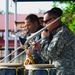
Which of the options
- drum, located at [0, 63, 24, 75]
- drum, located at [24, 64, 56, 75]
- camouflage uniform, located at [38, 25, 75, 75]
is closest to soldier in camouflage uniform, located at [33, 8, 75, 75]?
camouflage uniform, located at [38, 25, 75, 75]

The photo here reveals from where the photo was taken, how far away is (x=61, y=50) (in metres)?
5.06

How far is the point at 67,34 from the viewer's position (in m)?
5.11

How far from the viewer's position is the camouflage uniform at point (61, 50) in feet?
16.5

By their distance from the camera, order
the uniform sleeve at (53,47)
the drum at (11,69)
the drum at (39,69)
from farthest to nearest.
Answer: the drum at (11,69) → the drum at (39,69) → the uniform sleeve at (53,47)

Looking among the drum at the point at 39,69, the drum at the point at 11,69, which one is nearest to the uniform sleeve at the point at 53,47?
the drum at the point at 39,69

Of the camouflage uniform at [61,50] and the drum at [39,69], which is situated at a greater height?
the camouflage uniform at [61,50]

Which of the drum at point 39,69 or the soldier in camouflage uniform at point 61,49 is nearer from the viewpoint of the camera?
the soldier in camouflage uniform at point 61,49

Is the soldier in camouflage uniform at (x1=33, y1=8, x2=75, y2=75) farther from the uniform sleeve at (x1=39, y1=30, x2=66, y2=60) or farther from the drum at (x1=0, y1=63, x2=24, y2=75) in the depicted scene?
the drum at (x1=0, y1=63, x2=24, y2=75)

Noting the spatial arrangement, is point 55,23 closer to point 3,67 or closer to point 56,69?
point 56,69

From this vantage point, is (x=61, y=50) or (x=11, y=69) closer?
(x=61, y=50)

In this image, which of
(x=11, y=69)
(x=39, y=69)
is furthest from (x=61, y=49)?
(x=11, y=69)

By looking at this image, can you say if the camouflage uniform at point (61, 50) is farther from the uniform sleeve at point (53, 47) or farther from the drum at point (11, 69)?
the drum at point (11, 69)

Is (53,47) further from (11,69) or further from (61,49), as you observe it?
(11,69)

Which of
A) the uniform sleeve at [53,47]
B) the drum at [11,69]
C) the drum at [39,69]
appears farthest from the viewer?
the drum at [11,69]
